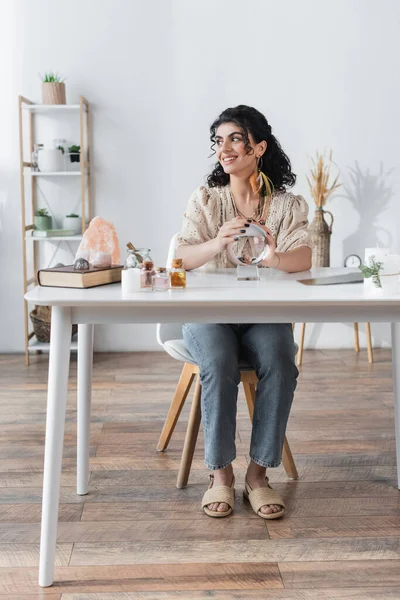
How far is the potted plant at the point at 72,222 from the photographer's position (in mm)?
4398

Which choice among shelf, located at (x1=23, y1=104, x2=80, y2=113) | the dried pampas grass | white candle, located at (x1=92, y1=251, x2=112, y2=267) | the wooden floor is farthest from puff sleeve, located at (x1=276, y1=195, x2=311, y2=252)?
shelf, located at (x1=23, y1=104, x2=80, y2=113)

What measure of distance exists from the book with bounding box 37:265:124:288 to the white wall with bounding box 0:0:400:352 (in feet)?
8.32

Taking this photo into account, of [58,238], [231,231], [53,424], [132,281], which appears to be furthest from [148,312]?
[58,238]

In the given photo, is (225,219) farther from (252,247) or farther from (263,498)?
(263,498)

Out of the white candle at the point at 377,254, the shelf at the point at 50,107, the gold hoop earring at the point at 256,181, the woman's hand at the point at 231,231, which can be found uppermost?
the shelf at the point at 50,107

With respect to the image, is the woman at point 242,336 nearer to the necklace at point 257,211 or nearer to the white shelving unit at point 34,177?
the necklace at point 257,211

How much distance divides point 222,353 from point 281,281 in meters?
0.27

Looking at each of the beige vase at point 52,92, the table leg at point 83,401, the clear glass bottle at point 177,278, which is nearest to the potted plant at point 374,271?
the clear glass bottle at point 177,278

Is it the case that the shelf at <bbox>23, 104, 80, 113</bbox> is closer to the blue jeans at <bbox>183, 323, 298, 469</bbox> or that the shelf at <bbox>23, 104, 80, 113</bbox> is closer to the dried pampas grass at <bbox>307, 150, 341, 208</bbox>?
the dried pampas grass at <bbox>307, 150, 341, 208</bbox>

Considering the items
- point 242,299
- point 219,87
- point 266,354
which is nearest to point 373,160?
point 219,87

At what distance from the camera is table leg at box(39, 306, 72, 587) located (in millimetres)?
1874

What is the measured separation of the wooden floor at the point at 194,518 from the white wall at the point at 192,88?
1.49 metres

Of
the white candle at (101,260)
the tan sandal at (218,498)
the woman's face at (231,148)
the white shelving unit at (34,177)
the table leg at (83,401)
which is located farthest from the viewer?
the white shelving unit at (34,177)

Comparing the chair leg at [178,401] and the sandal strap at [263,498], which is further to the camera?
the chair leg at [178,401]
